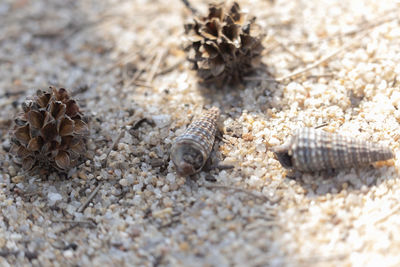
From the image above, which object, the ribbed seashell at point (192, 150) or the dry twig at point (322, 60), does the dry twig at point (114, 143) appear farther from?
the dry twig at point (322, 60)

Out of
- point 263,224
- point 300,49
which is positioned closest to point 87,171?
point 263,224

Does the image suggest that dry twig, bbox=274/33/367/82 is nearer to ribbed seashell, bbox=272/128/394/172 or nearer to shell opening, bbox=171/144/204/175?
ribbed seashell, bbox=272/128/394/172

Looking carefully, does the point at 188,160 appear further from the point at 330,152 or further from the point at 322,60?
the point at 322,60

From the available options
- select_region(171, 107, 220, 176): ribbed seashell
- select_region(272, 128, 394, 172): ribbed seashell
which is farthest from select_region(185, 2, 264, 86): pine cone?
select_region(272, 128, 394, 172): ribbed seashell

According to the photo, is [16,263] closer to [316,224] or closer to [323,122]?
[316,224]

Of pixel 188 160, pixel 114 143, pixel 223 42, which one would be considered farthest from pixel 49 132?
pixel 223 42
